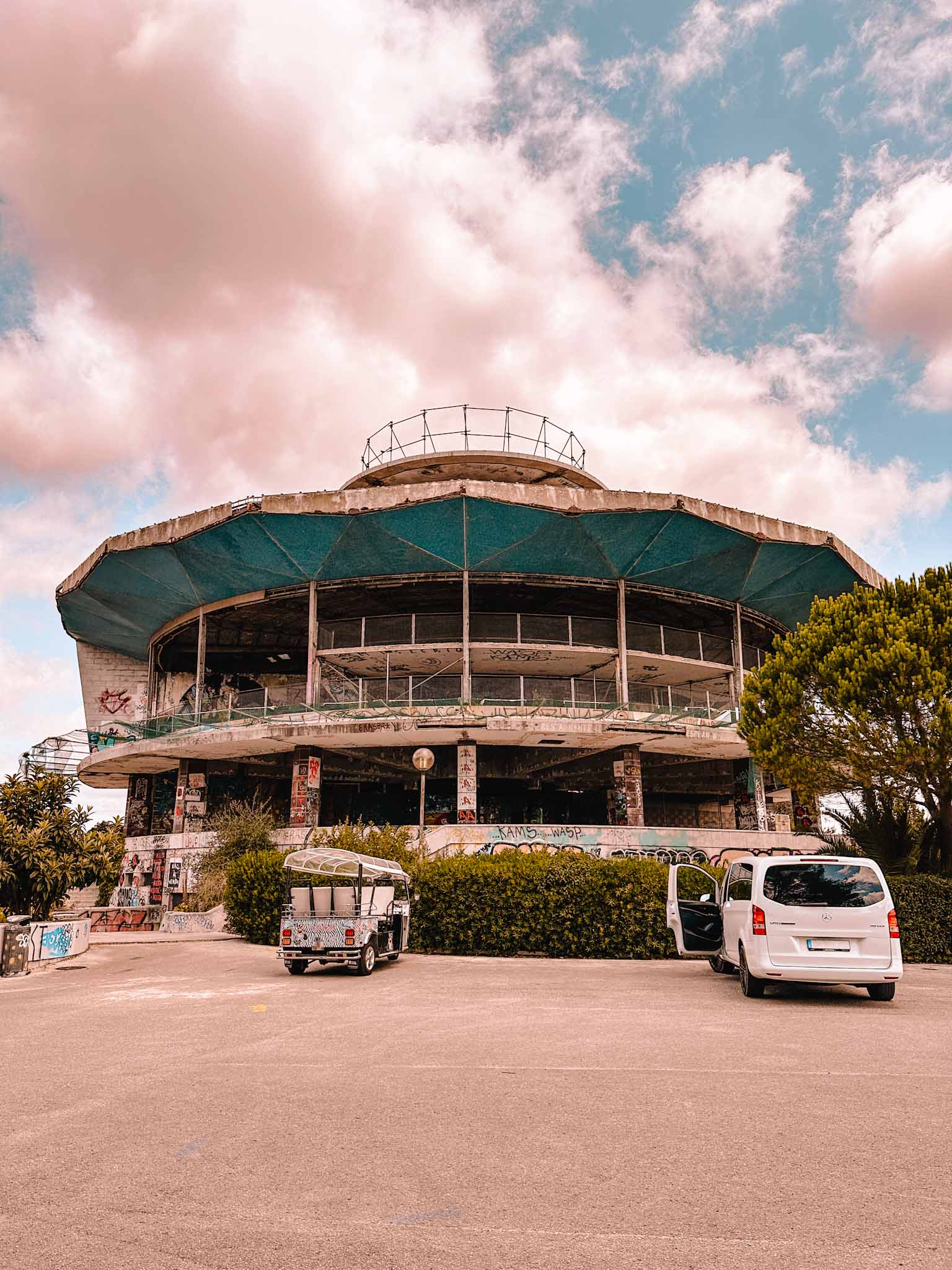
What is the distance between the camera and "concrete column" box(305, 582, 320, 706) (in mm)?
32062

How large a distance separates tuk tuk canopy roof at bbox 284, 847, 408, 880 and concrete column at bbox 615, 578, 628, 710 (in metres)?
16.2

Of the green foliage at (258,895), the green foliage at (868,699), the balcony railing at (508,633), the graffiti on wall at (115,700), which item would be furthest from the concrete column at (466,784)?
the graffiti on wall at (115,700)

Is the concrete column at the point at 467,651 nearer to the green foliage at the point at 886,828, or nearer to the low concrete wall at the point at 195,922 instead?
the low concrete wall at the point at 195,922

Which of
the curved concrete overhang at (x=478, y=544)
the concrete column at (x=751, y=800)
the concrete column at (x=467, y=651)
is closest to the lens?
the concrete column at (x=467, y=651)

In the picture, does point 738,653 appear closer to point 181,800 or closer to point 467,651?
point 467,651

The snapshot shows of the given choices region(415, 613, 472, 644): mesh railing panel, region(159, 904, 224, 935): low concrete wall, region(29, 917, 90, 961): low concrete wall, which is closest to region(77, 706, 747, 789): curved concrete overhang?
region(415, 613, 472, 644): mesh railing panel

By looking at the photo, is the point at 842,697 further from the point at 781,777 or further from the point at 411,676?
the point at 411,676

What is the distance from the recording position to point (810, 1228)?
414cm

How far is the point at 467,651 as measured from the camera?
3139cm

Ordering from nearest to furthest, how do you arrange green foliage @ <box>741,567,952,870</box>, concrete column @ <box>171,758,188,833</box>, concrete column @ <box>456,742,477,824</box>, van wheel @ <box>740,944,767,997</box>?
van wheel @ <box>740,944,767,997</box>
green foliage @ <box>741,567,952,870</box>
concrete column @ <box>456,742,477,824</box>
concrete column @ <box>171,758,188,833</box>

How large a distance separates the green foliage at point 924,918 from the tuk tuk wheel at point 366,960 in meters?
9.12

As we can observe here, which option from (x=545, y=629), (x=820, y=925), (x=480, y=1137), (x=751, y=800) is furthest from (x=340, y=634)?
(x=480, y=1137)

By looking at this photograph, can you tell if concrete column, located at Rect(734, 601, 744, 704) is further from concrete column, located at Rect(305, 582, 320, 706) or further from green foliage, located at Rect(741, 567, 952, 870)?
concrete column, located at Rect(305, 582, 320, 706)

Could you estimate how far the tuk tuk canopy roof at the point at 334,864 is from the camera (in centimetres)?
1588
